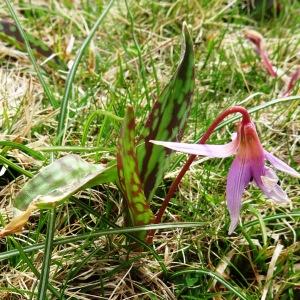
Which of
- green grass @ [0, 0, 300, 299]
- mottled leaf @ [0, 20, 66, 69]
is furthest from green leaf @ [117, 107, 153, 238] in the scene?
mottled leaf @ [0, 20, 66, 69]

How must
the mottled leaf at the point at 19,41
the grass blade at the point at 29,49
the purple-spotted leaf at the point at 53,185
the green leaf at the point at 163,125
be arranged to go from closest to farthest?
the purple-spotted leaf at the point at 53,185
the green leaf at the point at 163,125
the grass blade at the point at 29,49
the mottled leaf at the point at 19,41

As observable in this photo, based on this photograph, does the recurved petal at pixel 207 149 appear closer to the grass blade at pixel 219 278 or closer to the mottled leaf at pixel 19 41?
the grass blade at pixel 219 278

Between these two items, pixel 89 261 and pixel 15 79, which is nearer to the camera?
pixel 89 261

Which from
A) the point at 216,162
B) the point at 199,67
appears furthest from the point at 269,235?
the point at 199,67

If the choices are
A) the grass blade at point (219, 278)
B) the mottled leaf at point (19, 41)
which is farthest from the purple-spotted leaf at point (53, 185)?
the mottled leaf at point (19, 41)

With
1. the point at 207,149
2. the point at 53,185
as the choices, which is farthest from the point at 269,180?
the point at 53,185

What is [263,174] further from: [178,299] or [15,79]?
[15,79]
